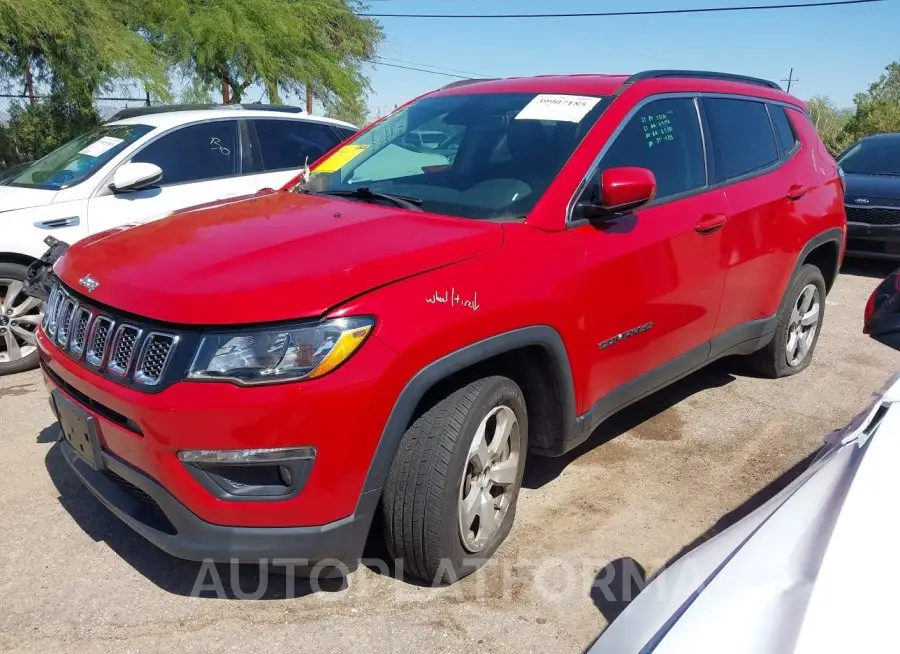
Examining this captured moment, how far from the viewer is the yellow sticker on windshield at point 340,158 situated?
3965 mm

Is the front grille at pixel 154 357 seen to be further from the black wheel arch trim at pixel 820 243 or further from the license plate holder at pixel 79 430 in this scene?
the black wheel arch trim at pixel 820 243

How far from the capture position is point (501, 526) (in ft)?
10.2

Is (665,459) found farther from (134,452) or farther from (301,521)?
(134,452)

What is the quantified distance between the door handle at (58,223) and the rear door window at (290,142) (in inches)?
59.8

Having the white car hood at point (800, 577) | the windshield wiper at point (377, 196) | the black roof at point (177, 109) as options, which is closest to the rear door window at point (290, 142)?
the black roof at point (177, 109)

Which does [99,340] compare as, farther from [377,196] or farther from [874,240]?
[874,240]

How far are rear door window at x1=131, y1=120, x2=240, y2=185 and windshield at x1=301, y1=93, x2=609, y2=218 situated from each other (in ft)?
7.09

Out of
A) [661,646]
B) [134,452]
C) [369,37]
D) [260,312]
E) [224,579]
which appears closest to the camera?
[661,646]

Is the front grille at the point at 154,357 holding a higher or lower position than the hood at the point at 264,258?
lower

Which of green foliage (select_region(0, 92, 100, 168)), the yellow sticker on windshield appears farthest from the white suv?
green foliage (select_region(0, 92, 100, 168))

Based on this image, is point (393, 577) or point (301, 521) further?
point (393, 577)

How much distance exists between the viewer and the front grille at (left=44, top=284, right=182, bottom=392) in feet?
7.93

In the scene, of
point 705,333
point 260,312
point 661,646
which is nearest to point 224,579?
point 260,312

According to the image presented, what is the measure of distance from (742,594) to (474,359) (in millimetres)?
1284
